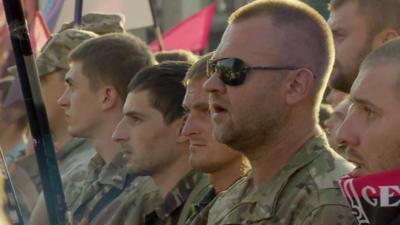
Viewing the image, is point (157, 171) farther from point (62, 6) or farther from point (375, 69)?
point (62, 6)

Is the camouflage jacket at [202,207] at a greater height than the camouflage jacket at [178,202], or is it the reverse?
the camouflage jacket at [202,207]

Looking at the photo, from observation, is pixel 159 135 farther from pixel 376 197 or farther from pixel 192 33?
pixel 192 33

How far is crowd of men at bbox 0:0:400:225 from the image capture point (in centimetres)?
447

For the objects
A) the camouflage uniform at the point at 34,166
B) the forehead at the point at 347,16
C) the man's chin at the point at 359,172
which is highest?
the man's chin at the point at 359,172

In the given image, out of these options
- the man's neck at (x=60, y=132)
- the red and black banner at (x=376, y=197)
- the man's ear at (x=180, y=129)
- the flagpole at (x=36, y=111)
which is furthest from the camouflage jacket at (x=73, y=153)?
the red and black banner at (x=376, y=197)

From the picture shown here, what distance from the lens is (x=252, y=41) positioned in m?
5.11

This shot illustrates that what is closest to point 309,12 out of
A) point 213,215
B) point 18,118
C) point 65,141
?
point 213,215

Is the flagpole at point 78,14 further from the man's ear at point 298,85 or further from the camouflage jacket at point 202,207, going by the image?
the man's ear at point 298,85

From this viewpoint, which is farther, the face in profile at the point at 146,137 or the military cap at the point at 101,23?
the military cap at the point at 101,23

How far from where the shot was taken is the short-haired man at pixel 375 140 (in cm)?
421

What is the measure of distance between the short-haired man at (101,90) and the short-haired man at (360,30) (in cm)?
136

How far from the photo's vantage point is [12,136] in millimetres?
9148

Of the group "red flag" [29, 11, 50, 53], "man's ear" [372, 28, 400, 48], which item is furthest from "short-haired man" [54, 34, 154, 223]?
"red flag" [29, 11, 50, 53]

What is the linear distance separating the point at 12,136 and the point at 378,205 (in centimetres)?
523
